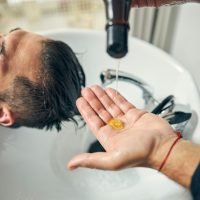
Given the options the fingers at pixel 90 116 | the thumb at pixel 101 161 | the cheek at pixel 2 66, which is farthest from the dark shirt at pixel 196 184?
the cheek at pixel 2 66

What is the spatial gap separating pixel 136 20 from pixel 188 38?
240 mm

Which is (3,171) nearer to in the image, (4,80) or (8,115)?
(8,115)

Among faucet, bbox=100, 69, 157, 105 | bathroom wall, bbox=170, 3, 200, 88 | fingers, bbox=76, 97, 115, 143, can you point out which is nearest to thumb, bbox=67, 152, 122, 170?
fingers, bbox=76, 97, 115, 143

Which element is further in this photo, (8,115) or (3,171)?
(3,171)

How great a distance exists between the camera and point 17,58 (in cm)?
113

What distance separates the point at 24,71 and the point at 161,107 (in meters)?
0.52

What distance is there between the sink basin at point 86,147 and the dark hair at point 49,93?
13 centimetres

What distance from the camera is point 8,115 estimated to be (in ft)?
3.75

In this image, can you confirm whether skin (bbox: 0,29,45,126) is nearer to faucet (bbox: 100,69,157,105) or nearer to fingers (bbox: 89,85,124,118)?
fingers (bbox: 89,85,124,118)

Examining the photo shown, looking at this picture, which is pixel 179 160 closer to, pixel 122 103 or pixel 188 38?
pixel 122 103

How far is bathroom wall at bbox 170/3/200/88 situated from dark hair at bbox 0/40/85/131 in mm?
528

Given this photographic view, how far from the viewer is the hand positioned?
0.84 metres

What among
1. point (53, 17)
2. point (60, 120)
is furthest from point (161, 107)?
point (53, 17)

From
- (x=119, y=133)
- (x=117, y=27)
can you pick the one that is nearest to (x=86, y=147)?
(x=119, y=133)
